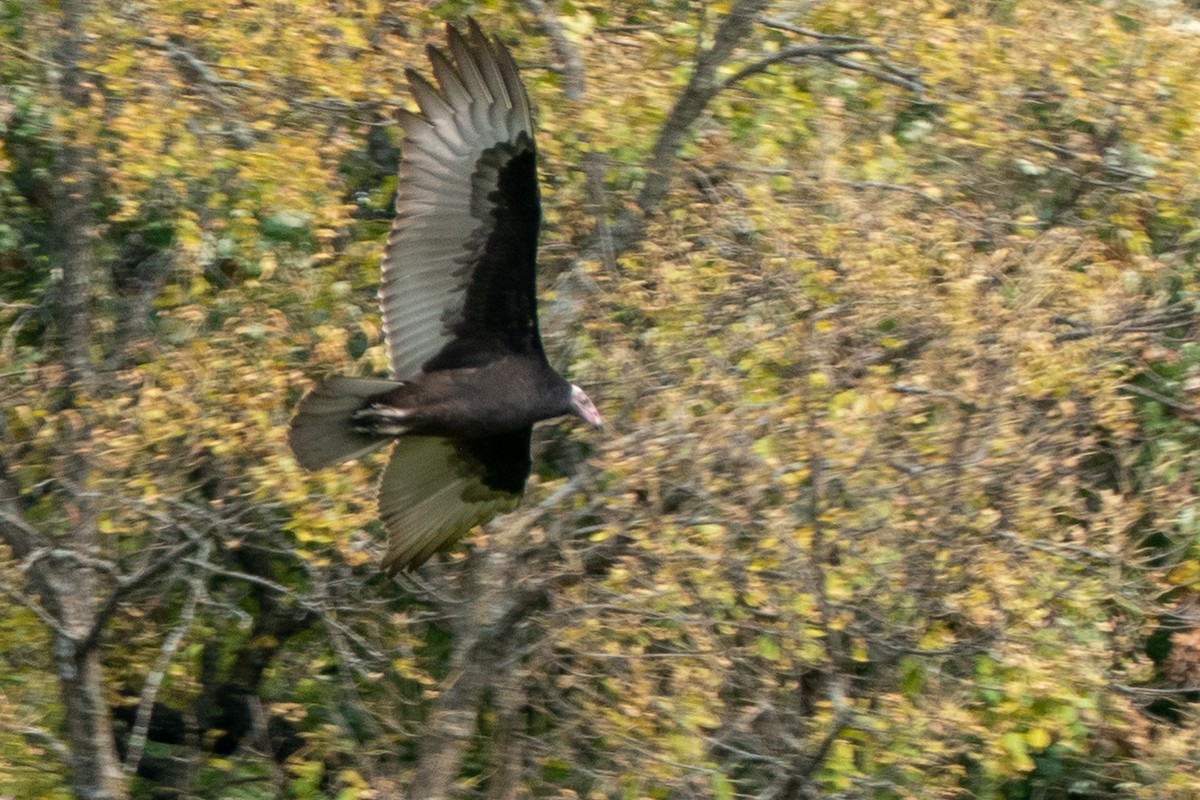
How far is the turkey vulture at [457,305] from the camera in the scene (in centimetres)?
565

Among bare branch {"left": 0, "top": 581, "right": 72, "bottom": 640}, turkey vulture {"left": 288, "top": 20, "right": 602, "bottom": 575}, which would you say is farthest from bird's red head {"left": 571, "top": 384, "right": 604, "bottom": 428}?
bare branch {"left": 0, "top": 581, "right": 72, "bottom": 640}

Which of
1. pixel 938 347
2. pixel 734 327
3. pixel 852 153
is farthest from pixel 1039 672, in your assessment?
pixel 852 153

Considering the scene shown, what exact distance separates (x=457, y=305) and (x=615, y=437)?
703 millimetres

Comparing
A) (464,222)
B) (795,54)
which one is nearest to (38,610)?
(464,222)

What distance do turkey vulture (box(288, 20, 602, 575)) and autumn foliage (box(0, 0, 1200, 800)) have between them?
11.7 inches

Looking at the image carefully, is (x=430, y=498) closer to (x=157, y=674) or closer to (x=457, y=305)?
(x=457, y=305)

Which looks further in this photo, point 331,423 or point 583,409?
point 583,409

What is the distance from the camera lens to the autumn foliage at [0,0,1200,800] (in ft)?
20.1

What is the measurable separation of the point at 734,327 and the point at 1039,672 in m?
1.51

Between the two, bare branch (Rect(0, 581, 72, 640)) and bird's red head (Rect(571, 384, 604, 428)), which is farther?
bare branch (Rect(0, 581, 72, 640))

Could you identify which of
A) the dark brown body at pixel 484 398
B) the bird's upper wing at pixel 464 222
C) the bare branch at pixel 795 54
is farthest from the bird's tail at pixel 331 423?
the bare branch at pixel 795 54

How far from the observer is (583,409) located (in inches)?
232

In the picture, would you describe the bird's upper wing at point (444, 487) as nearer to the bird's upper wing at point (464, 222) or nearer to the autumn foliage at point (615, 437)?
the autumn foliage at point (615, 437)

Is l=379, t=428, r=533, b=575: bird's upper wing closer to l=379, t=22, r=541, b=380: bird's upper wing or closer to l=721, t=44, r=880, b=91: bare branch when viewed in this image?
l=379, t=22, r=541, b=380: bird's upper wing
